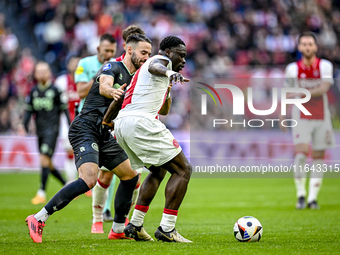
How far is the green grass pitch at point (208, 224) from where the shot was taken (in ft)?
16.8

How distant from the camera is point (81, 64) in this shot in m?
7.88

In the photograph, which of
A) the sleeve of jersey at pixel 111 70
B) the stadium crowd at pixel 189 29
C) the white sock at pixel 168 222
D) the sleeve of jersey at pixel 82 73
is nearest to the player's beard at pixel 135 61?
the sleeve of jersey at pixel 111 70

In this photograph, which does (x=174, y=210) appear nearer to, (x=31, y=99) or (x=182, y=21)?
(x=31, y=99)

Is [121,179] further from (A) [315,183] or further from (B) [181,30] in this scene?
(B) [181,30]

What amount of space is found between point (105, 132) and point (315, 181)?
5.08 meters

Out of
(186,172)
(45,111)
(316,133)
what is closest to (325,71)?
(316,133)

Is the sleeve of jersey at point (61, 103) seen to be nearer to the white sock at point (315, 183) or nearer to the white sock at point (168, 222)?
the white sock at point (315, 183)

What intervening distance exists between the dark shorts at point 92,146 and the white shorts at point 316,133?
4.72 metres

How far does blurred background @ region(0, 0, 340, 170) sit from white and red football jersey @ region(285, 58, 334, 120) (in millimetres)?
9469

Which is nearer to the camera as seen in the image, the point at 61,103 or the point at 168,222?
the point at 168,222

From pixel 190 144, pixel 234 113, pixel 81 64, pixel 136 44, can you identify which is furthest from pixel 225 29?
pixel 136 44

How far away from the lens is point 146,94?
217 inches

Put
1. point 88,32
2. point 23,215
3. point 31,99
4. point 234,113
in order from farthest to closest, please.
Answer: point 88,32 < point 234,113 < point 31,99 < point 23,215

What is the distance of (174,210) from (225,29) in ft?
57.8
